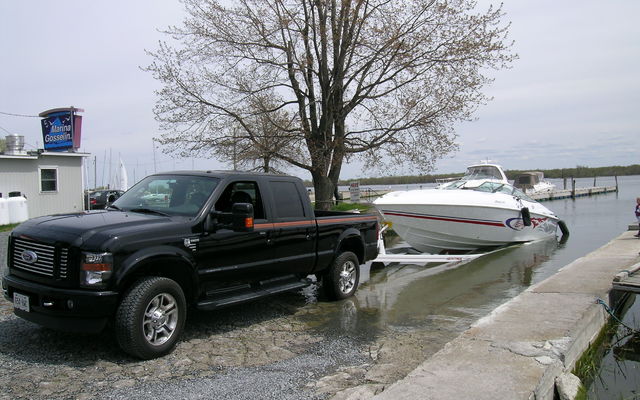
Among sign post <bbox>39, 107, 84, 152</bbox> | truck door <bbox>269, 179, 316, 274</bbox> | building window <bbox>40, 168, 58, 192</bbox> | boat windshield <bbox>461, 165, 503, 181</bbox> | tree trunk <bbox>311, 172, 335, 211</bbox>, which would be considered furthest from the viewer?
sign post <bbox>39, 107, 84, 152</bbox>

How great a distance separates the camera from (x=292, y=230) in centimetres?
709

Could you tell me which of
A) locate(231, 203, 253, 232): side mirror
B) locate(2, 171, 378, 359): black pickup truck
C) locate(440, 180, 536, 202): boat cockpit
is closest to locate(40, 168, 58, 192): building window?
locate(440, 180, 536, 202): boat cockpit

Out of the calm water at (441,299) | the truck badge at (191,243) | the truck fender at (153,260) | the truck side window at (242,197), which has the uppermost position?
the truck side window at (242,197)

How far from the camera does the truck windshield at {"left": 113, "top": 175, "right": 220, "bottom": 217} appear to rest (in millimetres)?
6062

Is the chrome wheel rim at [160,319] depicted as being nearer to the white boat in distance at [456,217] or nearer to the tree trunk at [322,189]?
the white boat in distance at [456,217]

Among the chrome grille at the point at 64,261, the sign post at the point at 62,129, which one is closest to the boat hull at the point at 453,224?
the chrome grille at the point at 64,261

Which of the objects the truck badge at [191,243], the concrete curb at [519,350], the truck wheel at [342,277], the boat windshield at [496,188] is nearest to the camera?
the concrete curb at [519,350]

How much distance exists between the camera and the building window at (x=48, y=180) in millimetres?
23688

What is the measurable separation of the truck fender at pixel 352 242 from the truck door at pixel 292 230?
685mm

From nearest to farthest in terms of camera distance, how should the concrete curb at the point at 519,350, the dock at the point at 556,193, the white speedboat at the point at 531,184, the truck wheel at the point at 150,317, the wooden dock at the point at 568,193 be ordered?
1. the concrete curb at the point at 519,350
2. the truck wheel at the point at 150,317
3. the dock at the point at 556,193
4. the wooden dock at the point at 568,193
5. the white speedboat at the point at 531,184

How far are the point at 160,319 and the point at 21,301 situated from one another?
1380 millimetres

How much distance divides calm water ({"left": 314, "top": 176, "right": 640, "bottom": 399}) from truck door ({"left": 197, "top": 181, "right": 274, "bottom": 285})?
1.25 m

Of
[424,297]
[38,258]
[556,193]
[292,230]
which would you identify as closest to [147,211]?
[38,258]

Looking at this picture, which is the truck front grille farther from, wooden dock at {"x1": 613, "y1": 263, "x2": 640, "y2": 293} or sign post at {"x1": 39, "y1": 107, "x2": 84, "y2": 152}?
sign post at {"x1": 39, "y1": 107, "x2": 84, "y2": 152}
